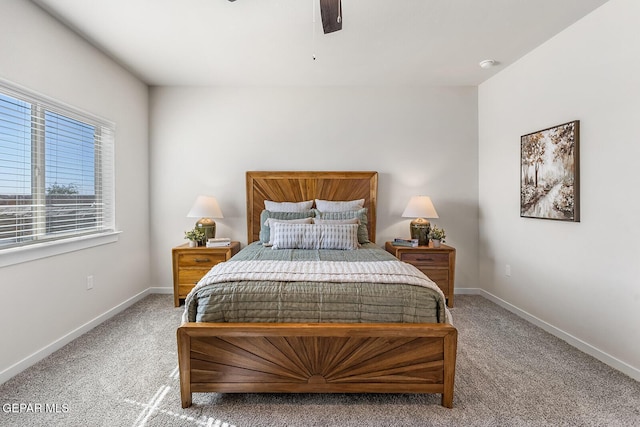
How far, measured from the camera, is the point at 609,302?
228 cm

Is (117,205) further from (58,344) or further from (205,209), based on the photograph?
(58,344)

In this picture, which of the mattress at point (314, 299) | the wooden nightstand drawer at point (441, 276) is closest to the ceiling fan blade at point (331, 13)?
the mattress at point (314, 299)

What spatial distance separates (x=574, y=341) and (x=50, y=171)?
14.7 ft

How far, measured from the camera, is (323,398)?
185 cm

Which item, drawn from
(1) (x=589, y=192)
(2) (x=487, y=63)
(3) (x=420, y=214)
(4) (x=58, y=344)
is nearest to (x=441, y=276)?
(3) (x=420, y=214)

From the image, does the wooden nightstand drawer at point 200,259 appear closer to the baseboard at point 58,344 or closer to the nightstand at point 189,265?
the nightstand at point 189,265

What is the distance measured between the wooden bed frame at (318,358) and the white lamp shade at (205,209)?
1982mm

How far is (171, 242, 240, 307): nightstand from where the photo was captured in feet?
11.0

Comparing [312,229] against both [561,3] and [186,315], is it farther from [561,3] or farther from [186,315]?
[561,3]

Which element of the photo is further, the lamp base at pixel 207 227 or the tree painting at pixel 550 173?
the lamp base at pixel 207 227

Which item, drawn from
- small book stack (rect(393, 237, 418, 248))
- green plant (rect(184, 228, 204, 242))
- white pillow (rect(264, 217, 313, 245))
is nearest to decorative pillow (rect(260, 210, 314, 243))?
white pillow (rect(264, 217, 313, 245))

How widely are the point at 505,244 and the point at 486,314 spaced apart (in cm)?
82

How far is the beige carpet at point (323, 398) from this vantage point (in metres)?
1.68

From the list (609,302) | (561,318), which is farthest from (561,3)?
(561,318)
